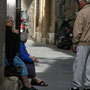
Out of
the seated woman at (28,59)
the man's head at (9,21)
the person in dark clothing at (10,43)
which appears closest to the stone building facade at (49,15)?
the seated woman at (28,59)

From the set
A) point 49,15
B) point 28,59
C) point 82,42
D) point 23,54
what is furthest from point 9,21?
point 49,15

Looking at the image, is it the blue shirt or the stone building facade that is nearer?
the blue shirt

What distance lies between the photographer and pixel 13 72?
4.95 m

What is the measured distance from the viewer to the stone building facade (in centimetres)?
1904

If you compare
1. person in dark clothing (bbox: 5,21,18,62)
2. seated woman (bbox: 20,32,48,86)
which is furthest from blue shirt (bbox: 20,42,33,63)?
person in dark clothing (bbox: 5,21,18,62)

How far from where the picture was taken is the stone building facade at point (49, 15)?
19041 millimetres

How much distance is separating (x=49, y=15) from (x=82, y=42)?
16586 millimetres

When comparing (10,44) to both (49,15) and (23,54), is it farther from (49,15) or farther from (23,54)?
(49,15)

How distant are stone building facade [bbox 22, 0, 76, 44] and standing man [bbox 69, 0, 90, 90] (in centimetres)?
1150

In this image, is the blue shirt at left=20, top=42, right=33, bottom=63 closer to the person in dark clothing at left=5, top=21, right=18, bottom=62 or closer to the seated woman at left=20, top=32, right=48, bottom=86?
the seated woman at left=20, top=32, right=48, bottom=86

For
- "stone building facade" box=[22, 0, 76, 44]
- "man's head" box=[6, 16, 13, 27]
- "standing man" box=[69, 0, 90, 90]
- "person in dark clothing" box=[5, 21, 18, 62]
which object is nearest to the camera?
"person in dark clothing" box=[5, 21, 18, 62]

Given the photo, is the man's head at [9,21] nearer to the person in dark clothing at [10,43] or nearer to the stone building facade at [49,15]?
the person in dark clothing at [10,43]

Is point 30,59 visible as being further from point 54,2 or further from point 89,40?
point 54,2

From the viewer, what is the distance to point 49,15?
22344mm
